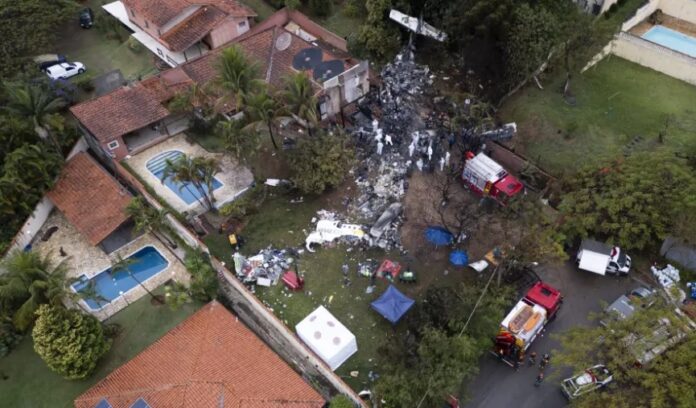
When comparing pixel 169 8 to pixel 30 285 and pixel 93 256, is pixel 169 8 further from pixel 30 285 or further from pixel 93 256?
pixel 30 285

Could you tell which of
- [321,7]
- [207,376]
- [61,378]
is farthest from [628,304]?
[321,7]

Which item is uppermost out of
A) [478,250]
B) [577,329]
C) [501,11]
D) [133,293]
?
[501,11]

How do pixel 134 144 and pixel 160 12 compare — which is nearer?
pixel 134 144

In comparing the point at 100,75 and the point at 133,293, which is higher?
the point at 100,75

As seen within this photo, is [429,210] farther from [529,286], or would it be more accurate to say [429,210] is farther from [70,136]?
[70,136]

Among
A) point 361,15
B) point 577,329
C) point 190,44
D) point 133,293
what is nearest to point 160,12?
point 190,44

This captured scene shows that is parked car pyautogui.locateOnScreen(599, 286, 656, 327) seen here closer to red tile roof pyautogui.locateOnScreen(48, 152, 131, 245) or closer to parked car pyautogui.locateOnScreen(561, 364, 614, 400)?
parked car pyautogui.locateOnScreen(561, 364, 614, 400)
